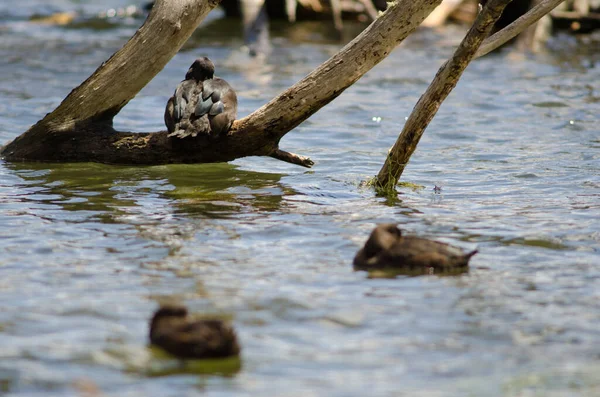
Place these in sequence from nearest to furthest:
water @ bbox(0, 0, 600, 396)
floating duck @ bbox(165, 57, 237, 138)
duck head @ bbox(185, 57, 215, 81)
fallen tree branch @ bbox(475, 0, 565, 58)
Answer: water @ bbox(0, 0, 600, 396), fallen tree branch @ bbox(475, 0, 565, 58), floating duck @ bbox(165, 57, 237, 138), duck head @ bbox(185, 57, 215, 81)

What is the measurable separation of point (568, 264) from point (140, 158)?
4979 millimetres

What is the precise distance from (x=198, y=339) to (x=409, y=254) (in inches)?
80.7

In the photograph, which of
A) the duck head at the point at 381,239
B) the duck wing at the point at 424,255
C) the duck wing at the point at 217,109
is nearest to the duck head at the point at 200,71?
the duck wing at the point at 217,109

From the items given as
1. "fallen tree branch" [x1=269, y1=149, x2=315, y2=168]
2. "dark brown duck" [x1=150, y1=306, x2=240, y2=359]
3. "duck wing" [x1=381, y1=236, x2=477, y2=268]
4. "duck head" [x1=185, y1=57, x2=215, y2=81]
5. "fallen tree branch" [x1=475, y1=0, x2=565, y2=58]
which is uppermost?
"fallen tree branch" [x1=475, y1=0, x2=565, y2=58]

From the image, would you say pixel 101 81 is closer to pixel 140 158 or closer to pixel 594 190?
pixel 140 158

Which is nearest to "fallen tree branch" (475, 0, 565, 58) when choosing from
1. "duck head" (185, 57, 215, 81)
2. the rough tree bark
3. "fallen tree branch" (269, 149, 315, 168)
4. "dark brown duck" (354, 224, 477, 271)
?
the rough tree bark

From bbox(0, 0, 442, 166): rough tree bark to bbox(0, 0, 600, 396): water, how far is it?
0.83ft

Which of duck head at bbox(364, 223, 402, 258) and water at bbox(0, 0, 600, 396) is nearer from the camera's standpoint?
water at bbox(0, 0, 600, 396)

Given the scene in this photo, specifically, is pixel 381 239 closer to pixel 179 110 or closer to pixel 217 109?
pixel 217 109

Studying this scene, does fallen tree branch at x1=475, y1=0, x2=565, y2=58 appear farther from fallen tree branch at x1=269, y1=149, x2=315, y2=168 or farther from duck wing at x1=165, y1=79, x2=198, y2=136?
duck wing at x1=165, y1=79, x2=198, y2=136

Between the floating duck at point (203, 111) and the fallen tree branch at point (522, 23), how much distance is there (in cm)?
257

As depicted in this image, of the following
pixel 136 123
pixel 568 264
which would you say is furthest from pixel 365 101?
pixel 568 264

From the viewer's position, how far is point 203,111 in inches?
384

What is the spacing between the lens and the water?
5.25m
